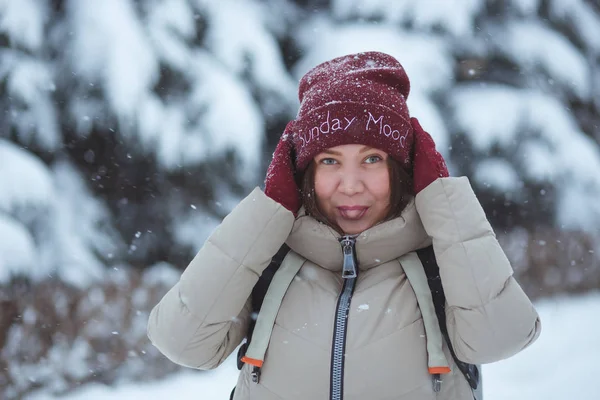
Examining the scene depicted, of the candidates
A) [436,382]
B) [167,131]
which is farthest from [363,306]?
[167,131]

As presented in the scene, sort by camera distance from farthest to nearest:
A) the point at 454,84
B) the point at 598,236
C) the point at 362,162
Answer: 1. the point at 598,236
2. the point at 454,84
3. the point at 362,162

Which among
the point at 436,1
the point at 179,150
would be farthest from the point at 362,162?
the point at 436,1

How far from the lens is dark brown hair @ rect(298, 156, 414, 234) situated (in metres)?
1.74

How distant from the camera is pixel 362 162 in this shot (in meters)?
1.74

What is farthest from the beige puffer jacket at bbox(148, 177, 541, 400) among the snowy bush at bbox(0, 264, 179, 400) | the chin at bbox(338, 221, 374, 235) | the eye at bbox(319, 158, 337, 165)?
the snowy bush at bbox(0, 264, 179, 400)

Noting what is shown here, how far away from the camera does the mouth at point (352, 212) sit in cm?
171

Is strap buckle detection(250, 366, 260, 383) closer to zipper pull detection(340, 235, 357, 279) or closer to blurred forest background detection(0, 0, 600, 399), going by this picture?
zipper pull detection(340, 235, 357, 279)

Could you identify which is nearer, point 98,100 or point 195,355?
point 195,355

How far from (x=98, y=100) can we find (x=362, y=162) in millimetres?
3148

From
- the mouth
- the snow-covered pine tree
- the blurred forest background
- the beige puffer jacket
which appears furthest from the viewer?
the snow-covered pine tree

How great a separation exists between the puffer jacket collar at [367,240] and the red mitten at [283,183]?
0.06 meters

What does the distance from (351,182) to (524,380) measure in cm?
342

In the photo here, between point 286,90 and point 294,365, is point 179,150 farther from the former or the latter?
point 294,365

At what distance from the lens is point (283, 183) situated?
5.55ft
